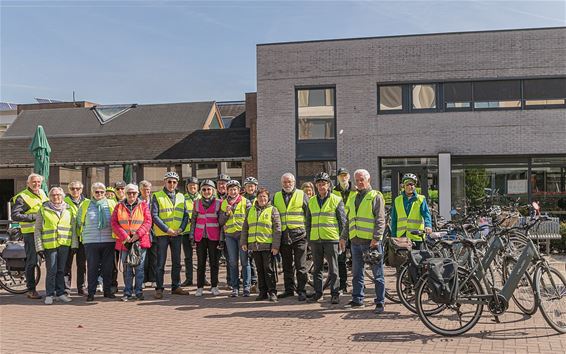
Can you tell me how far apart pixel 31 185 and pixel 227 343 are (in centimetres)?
506

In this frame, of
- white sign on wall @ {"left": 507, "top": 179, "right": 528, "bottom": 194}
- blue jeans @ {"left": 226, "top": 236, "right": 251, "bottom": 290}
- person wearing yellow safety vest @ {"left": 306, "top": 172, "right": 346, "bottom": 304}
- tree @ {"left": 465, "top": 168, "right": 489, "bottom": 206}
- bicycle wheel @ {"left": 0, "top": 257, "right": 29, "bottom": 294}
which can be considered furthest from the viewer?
tree @ {"left": 465, "top": 168, "right": 489, "bottom": 206}

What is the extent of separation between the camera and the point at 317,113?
20.9 meters

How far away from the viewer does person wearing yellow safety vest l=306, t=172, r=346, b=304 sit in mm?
8719

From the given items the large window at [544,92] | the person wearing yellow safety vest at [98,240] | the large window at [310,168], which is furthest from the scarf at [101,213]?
the large window at [544,92]

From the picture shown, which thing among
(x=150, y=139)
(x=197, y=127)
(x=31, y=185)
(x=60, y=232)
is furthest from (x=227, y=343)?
(x=197, y=127)

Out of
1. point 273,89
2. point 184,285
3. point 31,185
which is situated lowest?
point 184,285

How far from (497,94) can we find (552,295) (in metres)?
14.2

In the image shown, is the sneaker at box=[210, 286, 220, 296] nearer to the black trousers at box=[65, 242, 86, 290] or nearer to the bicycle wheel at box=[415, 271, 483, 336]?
the black trousers at box=[65, 242, 86, 290]

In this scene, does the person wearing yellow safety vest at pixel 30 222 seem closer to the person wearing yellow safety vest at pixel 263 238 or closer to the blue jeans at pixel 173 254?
the blue jeans at pixel 173 254

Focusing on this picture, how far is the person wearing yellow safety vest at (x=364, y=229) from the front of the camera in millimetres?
8102

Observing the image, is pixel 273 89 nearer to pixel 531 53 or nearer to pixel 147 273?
pixel 531 53

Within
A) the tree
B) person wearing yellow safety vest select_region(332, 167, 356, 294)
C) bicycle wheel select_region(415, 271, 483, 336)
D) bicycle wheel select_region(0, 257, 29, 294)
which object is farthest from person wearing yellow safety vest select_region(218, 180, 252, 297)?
the tree

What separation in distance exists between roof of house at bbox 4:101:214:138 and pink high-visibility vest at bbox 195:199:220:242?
19416 millimetres

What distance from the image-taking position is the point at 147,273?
1076cm
